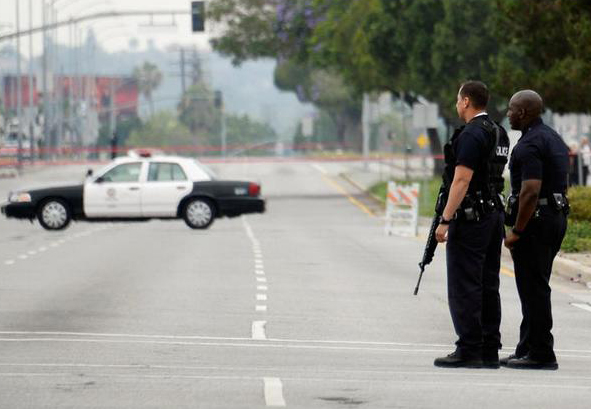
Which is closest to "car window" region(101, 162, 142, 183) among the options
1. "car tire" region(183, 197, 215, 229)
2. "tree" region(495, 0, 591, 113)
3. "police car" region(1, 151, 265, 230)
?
"police car" region(1, 151, 265, 230)

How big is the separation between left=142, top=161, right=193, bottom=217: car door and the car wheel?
163 centimetres

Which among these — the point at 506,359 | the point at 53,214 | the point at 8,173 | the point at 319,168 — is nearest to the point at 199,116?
the point at 319,168

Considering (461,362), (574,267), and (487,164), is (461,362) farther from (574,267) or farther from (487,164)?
(574,267)

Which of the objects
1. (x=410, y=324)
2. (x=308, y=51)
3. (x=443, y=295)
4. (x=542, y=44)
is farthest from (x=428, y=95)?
(x=410, y=324)

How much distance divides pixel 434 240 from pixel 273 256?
14812 mm

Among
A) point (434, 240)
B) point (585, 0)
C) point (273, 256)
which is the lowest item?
point (273, 256)

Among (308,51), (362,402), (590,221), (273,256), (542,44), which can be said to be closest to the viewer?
(362,402)

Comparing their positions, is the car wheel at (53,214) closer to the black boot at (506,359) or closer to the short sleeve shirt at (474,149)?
the black boot at (506,359)

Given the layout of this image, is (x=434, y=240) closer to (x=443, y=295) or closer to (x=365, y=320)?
(x=365, y=320)

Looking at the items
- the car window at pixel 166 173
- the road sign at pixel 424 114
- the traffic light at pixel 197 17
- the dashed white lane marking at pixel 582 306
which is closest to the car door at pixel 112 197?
the car window at pixel 166 173

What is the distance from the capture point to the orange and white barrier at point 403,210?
115 ft

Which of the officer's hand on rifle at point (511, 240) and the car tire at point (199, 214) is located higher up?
the officer's hand on rifle at point (511, 240)

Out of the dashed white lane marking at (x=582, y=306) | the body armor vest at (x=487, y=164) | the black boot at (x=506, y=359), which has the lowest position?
the dashed white lane marking at (x=582, y=306)

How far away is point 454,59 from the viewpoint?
179ft
